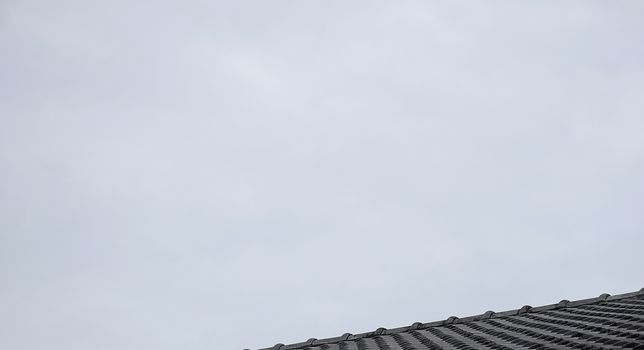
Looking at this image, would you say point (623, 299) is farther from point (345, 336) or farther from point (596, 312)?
point (345, 336)

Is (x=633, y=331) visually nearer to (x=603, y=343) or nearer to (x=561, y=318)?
(x=603, y=343)

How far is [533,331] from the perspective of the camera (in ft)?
57.4

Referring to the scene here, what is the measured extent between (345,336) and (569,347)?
431 inches

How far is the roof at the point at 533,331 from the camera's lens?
1395cm

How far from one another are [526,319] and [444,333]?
9.47 ft

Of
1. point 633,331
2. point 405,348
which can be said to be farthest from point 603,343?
point 405,348

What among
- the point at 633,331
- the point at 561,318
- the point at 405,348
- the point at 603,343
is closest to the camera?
the point at 603,343

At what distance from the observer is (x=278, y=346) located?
883 inches

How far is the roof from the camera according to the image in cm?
1395

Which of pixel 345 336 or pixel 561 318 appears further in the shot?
pixel 345 336

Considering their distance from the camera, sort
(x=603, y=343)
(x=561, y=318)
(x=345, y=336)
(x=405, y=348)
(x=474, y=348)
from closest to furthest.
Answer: (x=603, y=343) < (x=474, y=348) < (x=405, y=348) < (x=561, y=318) < (x=345, y=336)

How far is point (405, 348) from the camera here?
17891mm

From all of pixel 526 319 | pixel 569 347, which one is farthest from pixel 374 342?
pixel 569 347

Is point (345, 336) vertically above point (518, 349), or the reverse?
point (345, 336)
